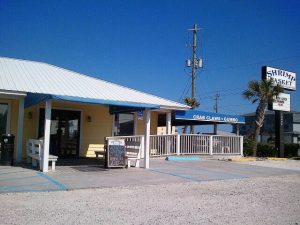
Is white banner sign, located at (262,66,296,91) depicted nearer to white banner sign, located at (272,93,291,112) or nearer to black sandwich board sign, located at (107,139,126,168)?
white banner sign, located at (272,93,291,112)

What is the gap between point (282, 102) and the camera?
92.1ft

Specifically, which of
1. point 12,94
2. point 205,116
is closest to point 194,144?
point 205,116

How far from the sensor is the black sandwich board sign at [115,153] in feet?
42.2

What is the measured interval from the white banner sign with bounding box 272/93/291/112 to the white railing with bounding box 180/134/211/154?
9713 millimetres

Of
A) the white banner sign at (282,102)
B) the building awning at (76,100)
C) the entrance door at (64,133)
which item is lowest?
the entrance door at (64,133)

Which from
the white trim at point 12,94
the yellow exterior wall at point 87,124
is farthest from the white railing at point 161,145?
the white trim at point 12,94

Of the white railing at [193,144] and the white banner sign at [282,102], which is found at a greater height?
the white banner sign at [282,102]

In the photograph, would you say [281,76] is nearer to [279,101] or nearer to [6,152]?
[279,101]

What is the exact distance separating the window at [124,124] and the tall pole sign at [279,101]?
12.8 m

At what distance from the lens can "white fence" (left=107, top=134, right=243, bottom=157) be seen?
18.5 m

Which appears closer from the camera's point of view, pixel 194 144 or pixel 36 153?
pixel 36 153

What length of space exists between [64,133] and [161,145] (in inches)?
193

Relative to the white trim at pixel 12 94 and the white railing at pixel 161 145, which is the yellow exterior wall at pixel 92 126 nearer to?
the white railing at pixel 161 145

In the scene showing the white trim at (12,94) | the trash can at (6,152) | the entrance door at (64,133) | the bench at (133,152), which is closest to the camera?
the trash can at (6,152)
